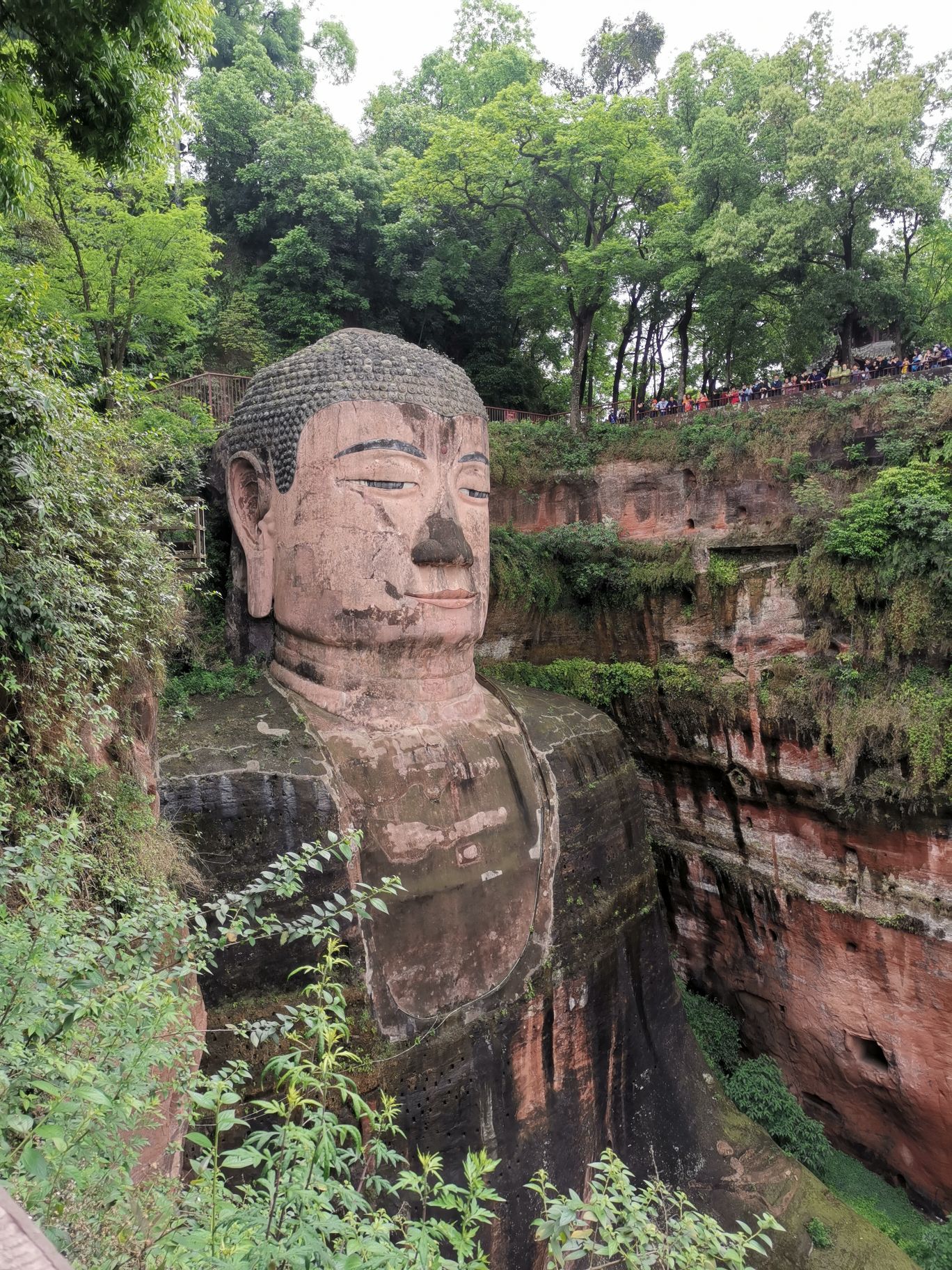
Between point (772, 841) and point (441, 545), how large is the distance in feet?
24.8

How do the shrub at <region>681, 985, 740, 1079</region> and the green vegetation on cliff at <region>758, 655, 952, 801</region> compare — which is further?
Answer: the shrub at <region>681, 985, 740, 1079</region>

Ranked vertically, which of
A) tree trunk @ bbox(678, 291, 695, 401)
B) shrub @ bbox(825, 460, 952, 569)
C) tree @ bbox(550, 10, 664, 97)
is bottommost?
shrub @ bbox(825, 460, 952, 569)

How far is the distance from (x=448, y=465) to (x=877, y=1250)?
9.45m

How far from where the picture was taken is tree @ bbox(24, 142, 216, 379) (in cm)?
983

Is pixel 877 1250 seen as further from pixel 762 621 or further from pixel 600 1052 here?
pixel 762 621

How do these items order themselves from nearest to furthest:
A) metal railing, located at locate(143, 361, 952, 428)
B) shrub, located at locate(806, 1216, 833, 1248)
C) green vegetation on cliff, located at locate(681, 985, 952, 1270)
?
shrub, located at locate(806, 1216, 833, 1248)
green vegetation on cliff, located at locate(681, 985, 952, 1270)
metal railing, located at locate(143, 361, 952, 428)

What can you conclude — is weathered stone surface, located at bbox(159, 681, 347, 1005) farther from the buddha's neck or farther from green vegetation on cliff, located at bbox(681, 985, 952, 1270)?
green vegetation on cliff, located at bbox(681, 985, 952, 1270)

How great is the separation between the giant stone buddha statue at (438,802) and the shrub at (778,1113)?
218cm

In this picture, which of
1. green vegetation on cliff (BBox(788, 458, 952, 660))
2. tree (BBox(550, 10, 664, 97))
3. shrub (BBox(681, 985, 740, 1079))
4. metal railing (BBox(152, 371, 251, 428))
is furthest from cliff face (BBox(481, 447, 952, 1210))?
tree (BBox(550, 10, 664, 97))

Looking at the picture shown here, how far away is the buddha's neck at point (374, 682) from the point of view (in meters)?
7.76

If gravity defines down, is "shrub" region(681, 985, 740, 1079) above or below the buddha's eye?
below

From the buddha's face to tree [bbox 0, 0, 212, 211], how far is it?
295 centimetres

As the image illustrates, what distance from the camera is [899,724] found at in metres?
10.0

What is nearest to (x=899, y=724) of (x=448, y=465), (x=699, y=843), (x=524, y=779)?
(x=699, y=843)
